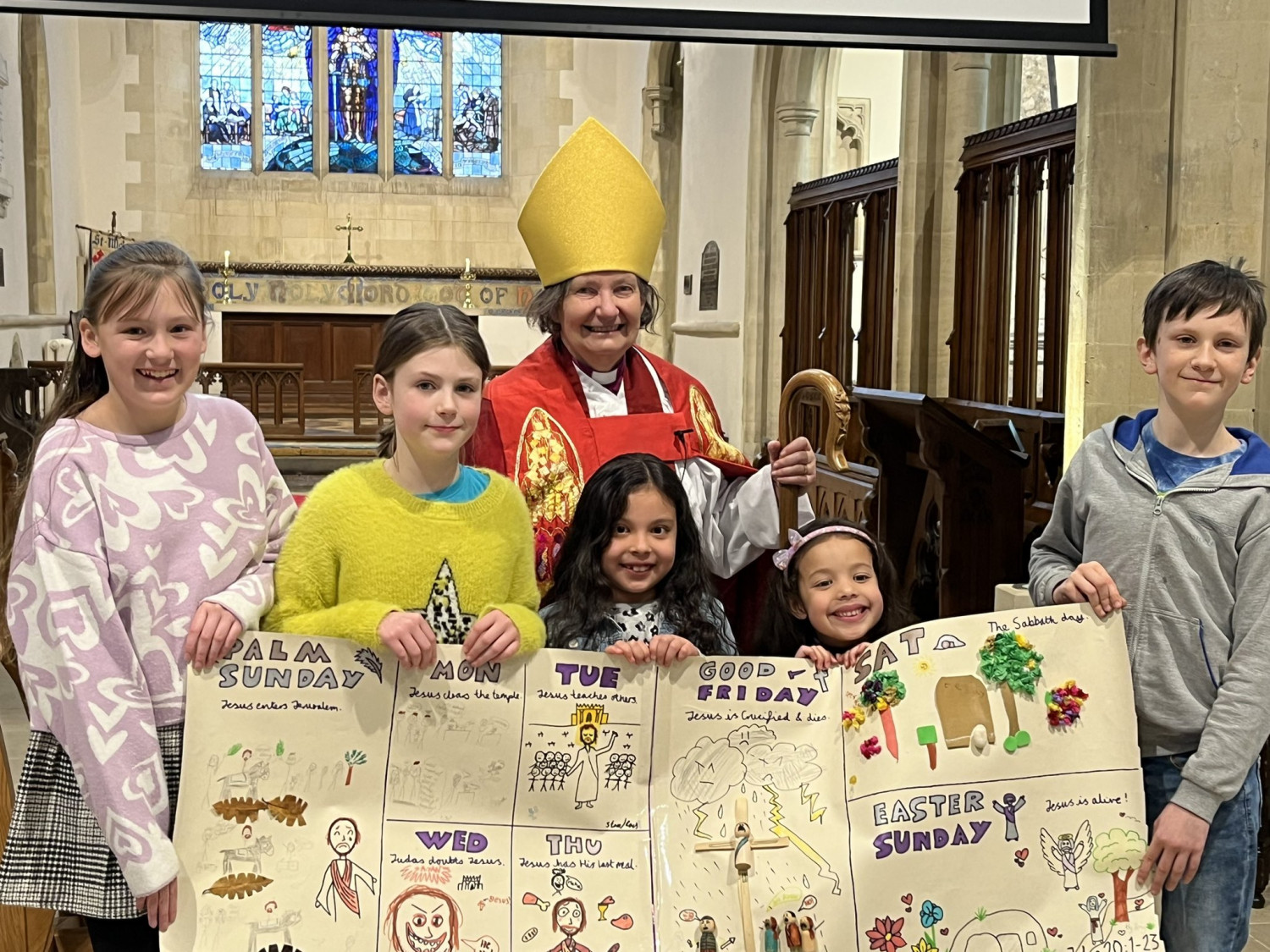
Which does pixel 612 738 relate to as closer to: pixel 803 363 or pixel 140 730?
pixel 140 730

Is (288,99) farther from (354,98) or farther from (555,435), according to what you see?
(555,435)

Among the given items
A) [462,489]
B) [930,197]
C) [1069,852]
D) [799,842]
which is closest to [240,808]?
[462,489]

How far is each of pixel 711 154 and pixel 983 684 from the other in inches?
403

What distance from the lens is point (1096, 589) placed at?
2027mm

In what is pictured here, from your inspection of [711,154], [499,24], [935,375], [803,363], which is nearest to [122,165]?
[711,154]

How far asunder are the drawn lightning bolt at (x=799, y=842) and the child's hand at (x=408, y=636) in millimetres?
551

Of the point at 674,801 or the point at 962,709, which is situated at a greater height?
the point at 962,709

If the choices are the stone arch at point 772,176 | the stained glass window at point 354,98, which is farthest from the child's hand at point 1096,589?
the stained glass window at point 354,98

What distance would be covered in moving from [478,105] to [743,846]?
1559cm

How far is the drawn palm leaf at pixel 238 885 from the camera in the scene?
1927mm

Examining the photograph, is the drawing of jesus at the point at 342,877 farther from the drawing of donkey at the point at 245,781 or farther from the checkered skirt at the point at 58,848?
the checkered skirt at the point at 58,848

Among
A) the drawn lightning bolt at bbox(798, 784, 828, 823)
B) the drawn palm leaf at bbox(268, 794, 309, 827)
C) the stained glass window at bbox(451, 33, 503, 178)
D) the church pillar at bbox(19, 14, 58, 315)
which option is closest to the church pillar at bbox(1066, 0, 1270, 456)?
the drawn lightning bolt at bbox(798, 784, 828, 823)

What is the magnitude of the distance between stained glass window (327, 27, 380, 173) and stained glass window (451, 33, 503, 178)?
96 centimetres

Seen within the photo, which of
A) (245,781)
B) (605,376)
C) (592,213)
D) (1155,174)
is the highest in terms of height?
(1155,174)
